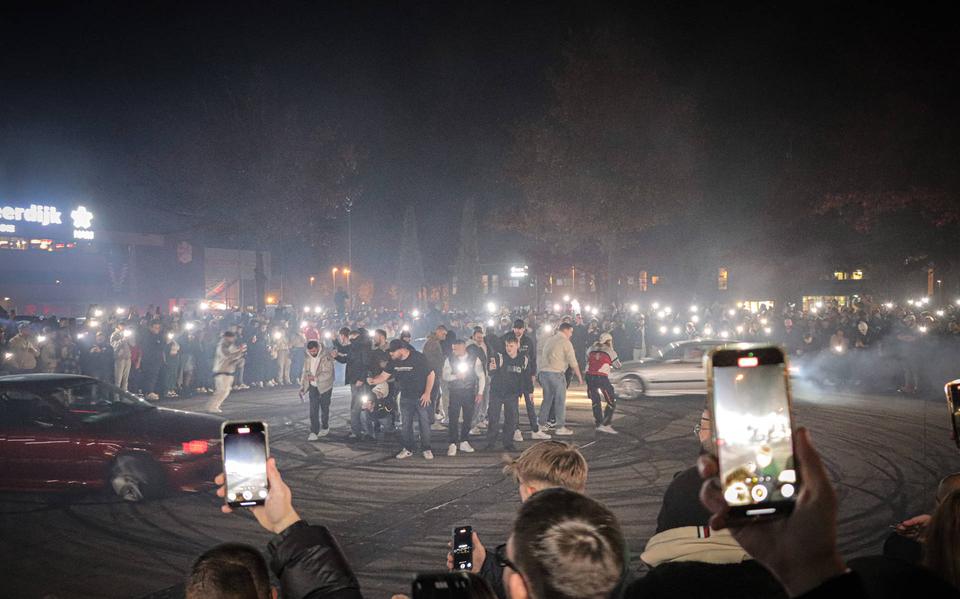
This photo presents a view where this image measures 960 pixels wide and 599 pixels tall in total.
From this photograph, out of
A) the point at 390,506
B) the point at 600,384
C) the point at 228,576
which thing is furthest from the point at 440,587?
the point at 600,384

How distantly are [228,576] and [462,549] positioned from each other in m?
1.33

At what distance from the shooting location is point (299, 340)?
23.3 metres

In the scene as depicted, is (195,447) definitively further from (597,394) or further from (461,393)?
(597,394)

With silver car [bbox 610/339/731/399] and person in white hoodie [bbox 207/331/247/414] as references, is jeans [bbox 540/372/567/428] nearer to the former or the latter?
silver car [bbox 610/339/731/399]

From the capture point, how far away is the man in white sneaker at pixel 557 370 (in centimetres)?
1423

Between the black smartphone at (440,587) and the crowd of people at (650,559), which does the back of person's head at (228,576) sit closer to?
the crowd of people at (650,559)

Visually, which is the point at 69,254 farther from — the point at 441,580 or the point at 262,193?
the point at 441,580

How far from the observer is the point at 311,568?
276cm

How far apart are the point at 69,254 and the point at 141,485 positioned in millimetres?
35096

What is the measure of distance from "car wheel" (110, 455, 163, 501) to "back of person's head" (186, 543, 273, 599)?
7474mm

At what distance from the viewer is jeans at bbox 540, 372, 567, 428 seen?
14.2 metres

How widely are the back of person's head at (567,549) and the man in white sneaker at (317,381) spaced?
12.2 m

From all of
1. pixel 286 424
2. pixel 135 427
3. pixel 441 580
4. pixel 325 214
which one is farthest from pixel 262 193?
pixel 441 580

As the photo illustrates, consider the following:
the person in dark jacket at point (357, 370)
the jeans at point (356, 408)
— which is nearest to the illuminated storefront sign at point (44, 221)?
the person in dark jacket at point (357, 370)
